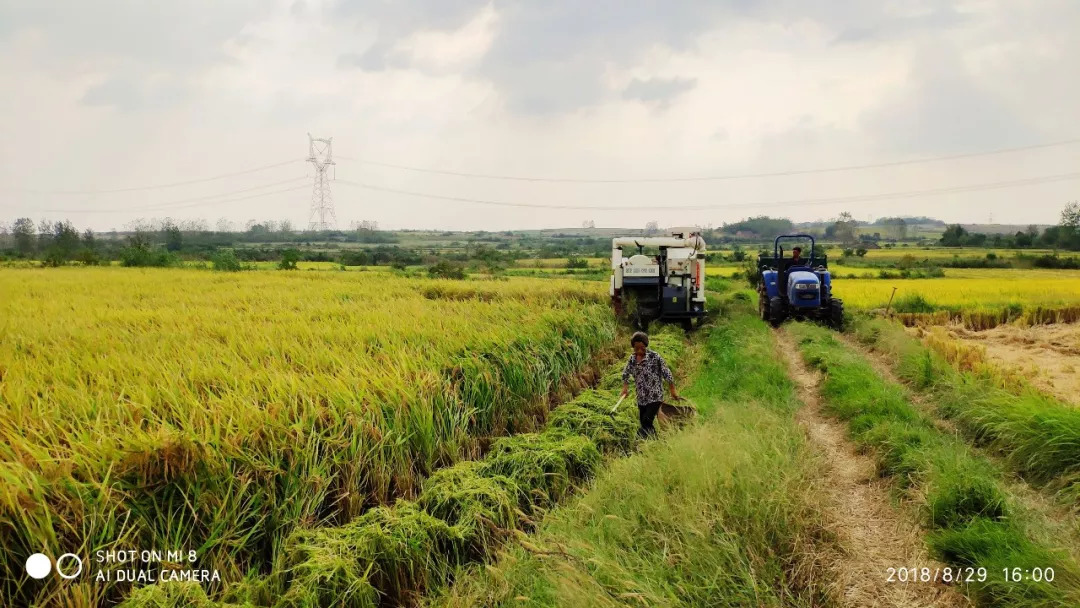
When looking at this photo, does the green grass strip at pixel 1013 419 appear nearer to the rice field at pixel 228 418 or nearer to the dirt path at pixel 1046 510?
the dirt path at pixel 1046 510

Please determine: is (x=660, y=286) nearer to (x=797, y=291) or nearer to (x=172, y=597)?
(x=797, y=291)

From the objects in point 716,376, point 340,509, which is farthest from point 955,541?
point 716,376

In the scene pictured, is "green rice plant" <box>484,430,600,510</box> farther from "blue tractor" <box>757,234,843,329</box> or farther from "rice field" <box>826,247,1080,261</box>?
"rice field" <box>826,247,1080,261</box>

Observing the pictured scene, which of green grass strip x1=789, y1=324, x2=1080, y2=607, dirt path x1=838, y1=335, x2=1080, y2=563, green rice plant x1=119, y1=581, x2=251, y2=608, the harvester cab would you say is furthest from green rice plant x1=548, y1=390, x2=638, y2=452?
the harvester cab

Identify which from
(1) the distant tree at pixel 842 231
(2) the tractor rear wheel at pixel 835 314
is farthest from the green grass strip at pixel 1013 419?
(1) the distant tree at pixel 842 231

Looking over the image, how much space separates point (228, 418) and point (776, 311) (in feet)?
49.9

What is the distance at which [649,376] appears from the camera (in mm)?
6055

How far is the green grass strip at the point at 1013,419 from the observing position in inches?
204

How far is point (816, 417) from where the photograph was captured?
774cm

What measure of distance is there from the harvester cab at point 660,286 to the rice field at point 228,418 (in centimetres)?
637

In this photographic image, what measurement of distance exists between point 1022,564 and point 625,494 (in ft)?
8.58

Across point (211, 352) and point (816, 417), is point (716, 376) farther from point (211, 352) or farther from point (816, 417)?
point (211, 352)

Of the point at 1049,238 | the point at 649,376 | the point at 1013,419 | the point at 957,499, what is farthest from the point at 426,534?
the point at 1049,238

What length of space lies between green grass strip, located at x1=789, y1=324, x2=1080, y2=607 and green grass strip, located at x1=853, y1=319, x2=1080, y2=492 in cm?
37
